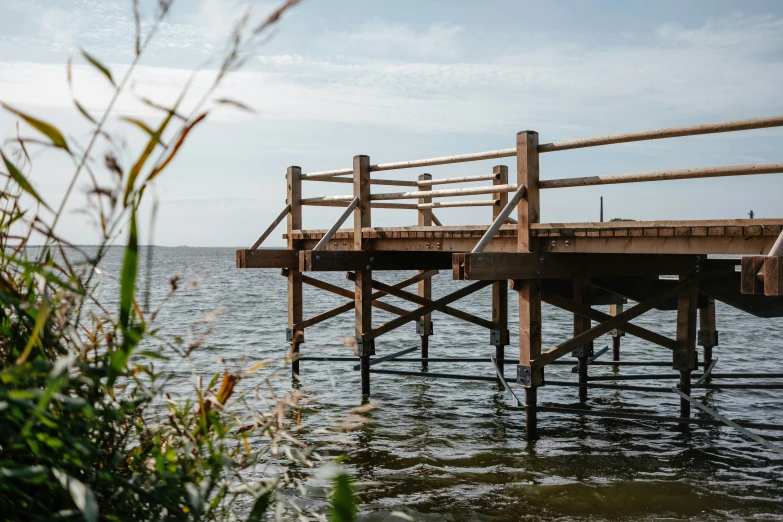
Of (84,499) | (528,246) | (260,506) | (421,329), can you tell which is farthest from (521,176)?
(421,329)

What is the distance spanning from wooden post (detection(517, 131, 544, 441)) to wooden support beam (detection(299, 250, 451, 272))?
94.8 inches

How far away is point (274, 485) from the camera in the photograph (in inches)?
86.4

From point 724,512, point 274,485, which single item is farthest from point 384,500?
point 274,485

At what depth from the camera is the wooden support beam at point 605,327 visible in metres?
7.47

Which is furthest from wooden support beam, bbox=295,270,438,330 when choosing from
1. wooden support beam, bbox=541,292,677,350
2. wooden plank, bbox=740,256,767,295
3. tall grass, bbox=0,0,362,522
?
tall grass, bbox=0,0,362,522

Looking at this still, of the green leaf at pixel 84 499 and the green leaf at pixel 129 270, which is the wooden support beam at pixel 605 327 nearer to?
the green leaf at pixel 129 270

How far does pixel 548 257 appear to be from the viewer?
7.47m

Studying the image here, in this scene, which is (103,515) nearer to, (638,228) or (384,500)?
(384,500)

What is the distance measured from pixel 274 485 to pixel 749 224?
4.90 m

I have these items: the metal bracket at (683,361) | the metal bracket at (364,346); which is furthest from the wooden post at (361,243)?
the metal bracket at (683,361)

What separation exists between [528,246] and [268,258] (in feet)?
15.5

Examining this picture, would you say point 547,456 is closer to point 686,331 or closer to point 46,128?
point 686,331

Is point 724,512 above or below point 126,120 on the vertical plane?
below

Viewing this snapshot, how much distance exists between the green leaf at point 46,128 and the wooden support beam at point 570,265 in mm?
5222
